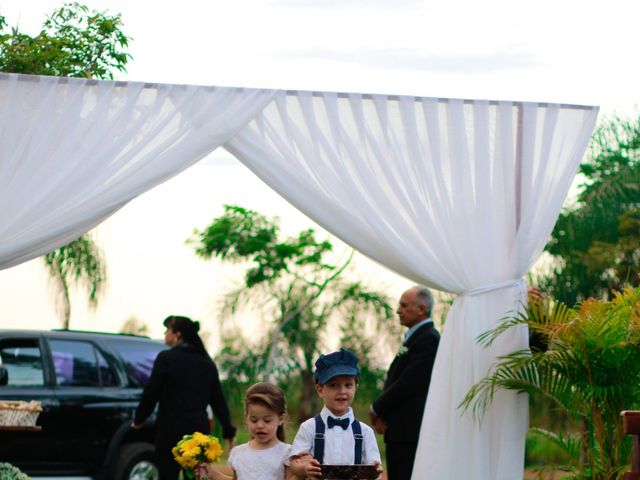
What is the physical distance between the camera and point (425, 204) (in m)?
7.31

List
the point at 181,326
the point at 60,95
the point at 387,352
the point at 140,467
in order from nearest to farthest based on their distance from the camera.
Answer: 1. the point at 60,95
2. the point at 181,326
3. the point at 140,467
4. the point at 387,352

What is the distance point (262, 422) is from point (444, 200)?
246 cm

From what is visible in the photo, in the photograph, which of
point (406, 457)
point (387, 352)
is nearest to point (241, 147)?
point (406, 457)

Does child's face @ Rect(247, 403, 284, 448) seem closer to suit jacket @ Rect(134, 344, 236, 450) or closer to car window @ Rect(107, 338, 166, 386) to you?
suit jacket @ Rect(134, 344, 236, 450)

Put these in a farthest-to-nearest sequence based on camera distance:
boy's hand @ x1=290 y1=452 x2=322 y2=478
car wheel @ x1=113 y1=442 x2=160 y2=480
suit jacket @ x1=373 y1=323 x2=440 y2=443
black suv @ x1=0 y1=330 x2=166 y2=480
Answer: car wheel @ x1=113 y1=442 x2=160 y2=480, black suv @ x1=0 y1=330 x2=166 y2=480, suit jacket @ x1=373 y1=323 x2=440 y2=443, boy's hand @ x1=290 y1=452 x2=322 y2=478

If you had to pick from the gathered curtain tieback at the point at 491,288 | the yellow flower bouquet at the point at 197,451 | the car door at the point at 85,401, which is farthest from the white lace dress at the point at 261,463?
the car door at the point at 85,401

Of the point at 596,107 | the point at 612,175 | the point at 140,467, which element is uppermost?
the point at 612,175

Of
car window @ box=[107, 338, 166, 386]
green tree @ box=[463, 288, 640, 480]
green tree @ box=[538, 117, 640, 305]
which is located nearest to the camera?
green tree @ box=[463, 288, 640, 480]

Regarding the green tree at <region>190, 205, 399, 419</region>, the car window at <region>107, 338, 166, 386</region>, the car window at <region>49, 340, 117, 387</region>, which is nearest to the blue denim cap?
the car window at <region>49, 340, 117, 387</region>

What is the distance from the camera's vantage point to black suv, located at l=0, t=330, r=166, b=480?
407 inches

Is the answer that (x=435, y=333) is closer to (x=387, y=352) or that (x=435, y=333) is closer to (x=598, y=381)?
(x=598, y=381)

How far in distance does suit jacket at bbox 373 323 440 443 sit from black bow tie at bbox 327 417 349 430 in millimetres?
2249

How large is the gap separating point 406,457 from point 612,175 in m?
12.2

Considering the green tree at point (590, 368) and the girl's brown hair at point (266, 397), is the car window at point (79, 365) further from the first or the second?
the girl's brown hair at point (266, 397)
